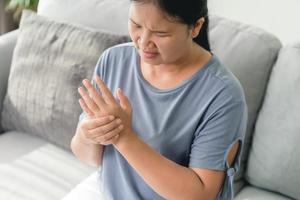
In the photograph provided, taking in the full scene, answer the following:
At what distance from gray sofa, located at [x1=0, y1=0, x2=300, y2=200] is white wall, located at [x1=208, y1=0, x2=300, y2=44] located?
0.39 meters

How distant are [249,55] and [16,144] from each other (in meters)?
0.87

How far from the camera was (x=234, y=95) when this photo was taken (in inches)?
36.6

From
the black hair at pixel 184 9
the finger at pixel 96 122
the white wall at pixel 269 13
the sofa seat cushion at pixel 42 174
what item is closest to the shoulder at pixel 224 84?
the black hair at pixel 184 9

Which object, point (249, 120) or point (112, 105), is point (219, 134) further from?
point (249, 120)

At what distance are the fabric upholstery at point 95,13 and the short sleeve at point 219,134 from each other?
683 mm

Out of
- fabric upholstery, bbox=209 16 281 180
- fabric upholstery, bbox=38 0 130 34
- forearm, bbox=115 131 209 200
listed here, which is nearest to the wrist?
forearm, bbox=115 131 209 200

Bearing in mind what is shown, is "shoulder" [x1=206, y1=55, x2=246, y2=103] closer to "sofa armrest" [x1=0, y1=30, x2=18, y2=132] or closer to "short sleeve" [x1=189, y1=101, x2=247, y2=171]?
"short sleeve" [x1=189, y1=101, x2=247, y2=171]

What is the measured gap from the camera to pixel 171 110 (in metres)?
0.98

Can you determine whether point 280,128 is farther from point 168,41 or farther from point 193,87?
point 168,41

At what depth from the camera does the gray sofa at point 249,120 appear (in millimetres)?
1309

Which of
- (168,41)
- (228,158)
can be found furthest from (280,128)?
(168,41)

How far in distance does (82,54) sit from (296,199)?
0.81 metres

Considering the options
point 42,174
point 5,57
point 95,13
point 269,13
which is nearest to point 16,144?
point 42,174

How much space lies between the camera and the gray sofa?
1309 millimetres
